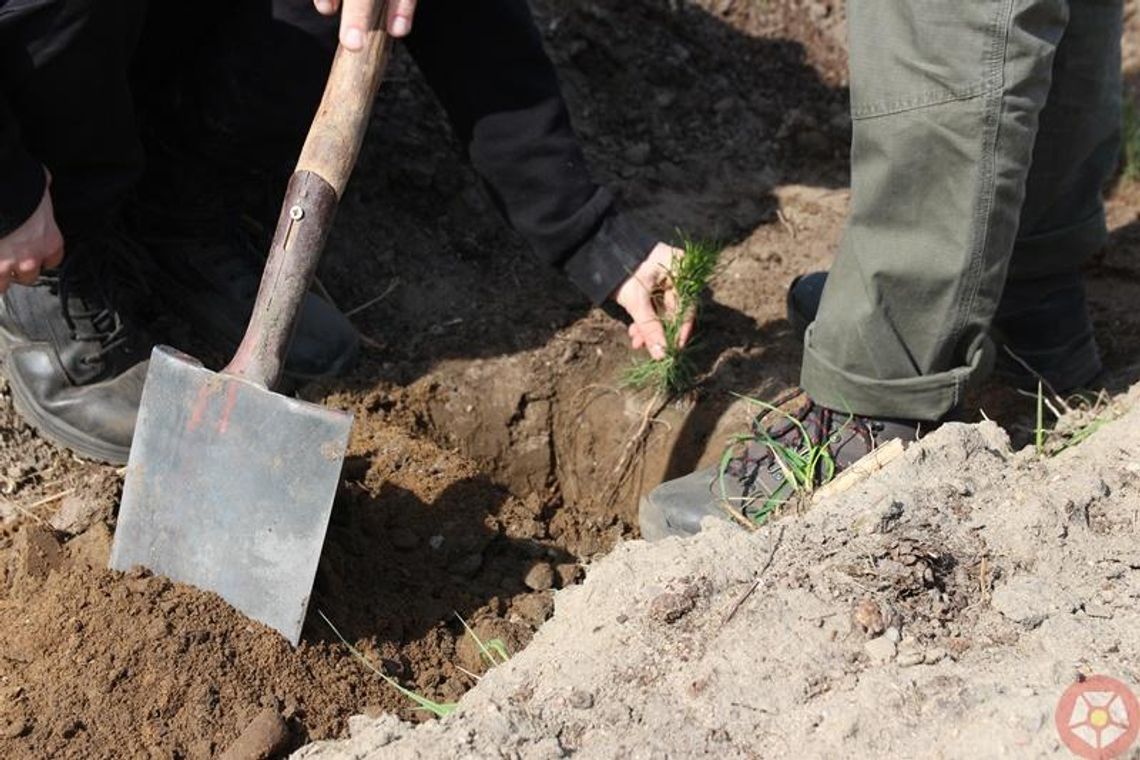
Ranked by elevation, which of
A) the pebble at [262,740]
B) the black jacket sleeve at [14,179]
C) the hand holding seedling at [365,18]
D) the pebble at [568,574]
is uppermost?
the hand holding seedling at [365,18]

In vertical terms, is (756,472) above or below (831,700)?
below

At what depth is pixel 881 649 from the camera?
1.74 meters

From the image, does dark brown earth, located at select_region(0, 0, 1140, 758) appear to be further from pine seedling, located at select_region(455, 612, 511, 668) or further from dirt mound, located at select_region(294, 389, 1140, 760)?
dirt mound, located at select_region(294, 389, 1140, 760)

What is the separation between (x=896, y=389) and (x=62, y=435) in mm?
1595

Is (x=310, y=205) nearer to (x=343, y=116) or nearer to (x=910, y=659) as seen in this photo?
(x=343, y=116)

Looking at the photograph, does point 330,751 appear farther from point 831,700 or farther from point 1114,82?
point 1114,82

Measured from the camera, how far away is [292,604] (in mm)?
2051

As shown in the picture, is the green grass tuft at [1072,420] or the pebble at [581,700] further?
the green grass tuft at [1072,420]

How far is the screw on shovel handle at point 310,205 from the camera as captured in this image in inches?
84.4

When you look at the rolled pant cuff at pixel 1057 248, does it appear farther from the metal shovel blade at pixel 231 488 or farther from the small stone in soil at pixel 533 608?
the metal shovel blade at pixel 231 488

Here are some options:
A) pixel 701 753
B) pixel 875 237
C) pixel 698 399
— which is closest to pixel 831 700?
pixel 701 753

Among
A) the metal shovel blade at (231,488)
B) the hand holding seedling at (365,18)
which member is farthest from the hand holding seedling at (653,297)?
the metal shovel blade at (231,488)

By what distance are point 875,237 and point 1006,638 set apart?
751 mm

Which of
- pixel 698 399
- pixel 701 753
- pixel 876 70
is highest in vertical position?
pixel 876 70
